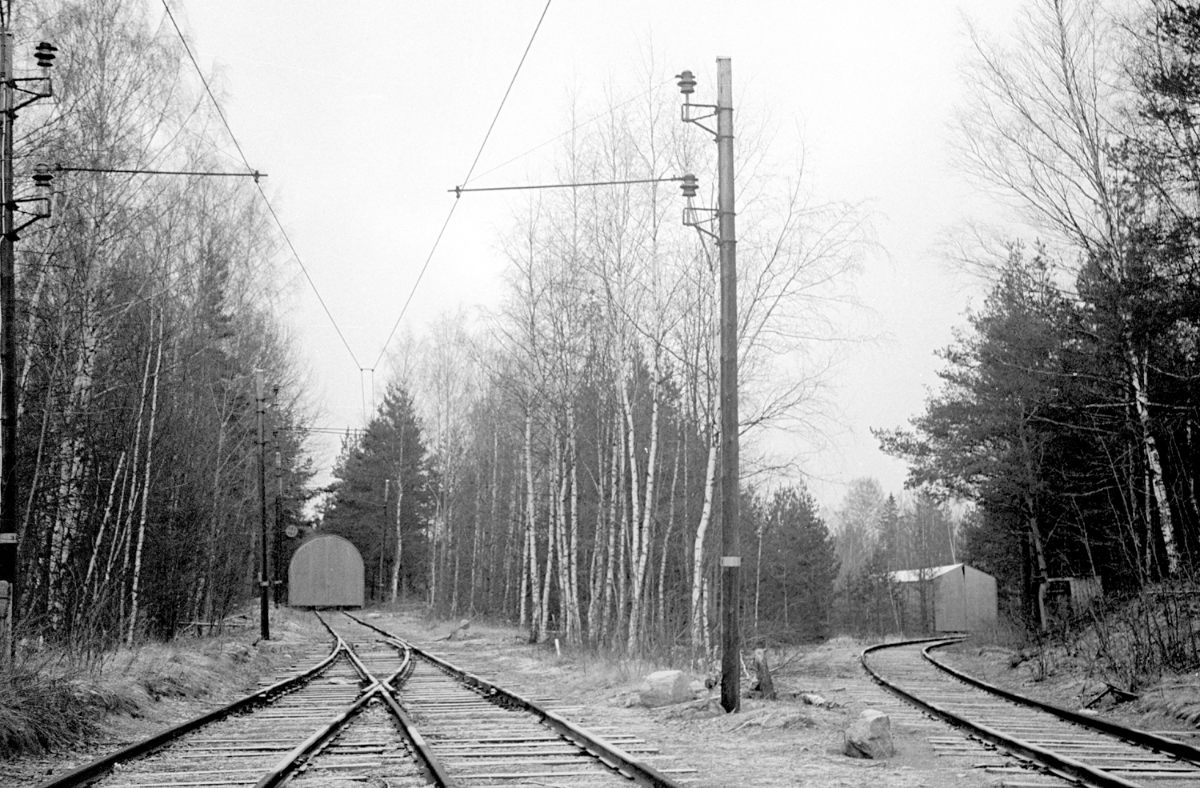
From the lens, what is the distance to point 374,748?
9.88m

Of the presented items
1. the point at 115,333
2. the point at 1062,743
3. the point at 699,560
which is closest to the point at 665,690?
the point at 1062,743

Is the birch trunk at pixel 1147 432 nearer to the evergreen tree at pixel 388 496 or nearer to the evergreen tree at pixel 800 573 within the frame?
the evergreen tree at pixel 800 573

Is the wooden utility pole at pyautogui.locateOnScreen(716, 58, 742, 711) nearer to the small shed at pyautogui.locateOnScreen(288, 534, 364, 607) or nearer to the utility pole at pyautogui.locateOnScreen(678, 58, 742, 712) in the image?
the utility pole at pyautogui.locateOnScreen(678, 58, 742, 712)

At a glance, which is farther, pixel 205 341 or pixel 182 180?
pixel 205 341

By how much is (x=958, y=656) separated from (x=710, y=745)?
73.7 feet

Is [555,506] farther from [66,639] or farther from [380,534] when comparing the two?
[380,534]

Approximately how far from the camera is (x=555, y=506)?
103 ft

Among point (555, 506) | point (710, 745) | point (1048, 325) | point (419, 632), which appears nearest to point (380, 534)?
point (419, 632)

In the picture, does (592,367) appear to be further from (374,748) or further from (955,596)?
(955,596)

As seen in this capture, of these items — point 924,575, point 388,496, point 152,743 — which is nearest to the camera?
point 152,743

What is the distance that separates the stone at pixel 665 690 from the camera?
13156 mm

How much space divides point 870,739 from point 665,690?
4060mm

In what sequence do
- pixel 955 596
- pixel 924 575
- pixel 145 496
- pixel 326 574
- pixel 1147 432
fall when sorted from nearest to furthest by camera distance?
pixel 1147 432
pixel 145 496
pixel 326 574
pixel 924 575
pixel 955 596

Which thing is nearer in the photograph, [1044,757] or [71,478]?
[1044,757]
